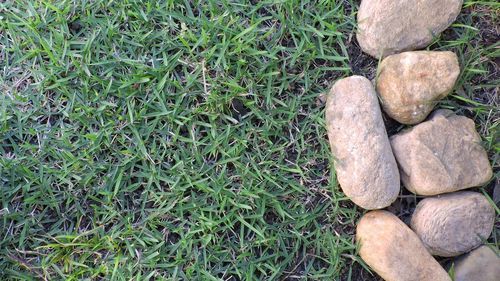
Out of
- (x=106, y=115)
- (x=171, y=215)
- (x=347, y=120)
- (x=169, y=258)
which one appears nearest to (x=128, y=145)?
(x=106, y=115)

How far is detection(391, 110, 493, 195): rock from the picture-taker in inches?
73.5

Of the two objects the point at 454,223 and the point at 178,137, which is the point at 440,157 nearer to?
the point at 454,223

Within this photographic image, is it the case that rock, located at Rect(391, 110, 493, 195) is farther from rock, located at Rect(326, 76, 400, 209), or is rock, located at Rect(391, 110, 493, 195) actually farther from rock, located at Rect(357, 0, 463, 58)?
rock, located at Rect(357, 0, 463, 58)

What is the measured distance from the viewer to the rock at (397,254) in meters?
1.81

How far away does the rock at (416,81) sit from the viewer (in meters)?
1.86

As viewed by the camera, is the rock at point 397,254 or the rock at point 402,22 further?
the rock at point 402,22

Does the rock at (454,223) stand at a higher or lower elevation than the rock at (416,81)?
lower

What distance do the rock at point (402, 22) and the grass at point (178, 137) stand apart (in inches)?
2.4

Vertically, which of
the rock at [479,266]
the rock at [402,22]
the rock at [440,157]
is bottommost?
the rock at [479,266]

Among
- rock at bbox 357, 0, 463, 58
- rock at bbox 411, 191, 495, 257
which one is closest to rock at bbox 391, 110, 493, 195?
rock at bbox 411, 191, 495, 257

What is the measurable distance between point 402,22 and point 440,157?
48 centimetres

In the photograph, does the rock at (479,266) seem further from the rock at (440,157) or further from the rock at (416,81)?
the rock at (416,81)

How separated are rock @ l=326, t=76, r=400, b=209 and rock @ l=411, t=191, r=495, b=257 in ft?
0.44

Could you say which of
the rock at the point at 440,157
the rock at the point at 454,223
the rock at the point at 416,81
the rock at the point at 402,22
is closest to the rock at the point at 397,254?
the rock at the point at 454,223
